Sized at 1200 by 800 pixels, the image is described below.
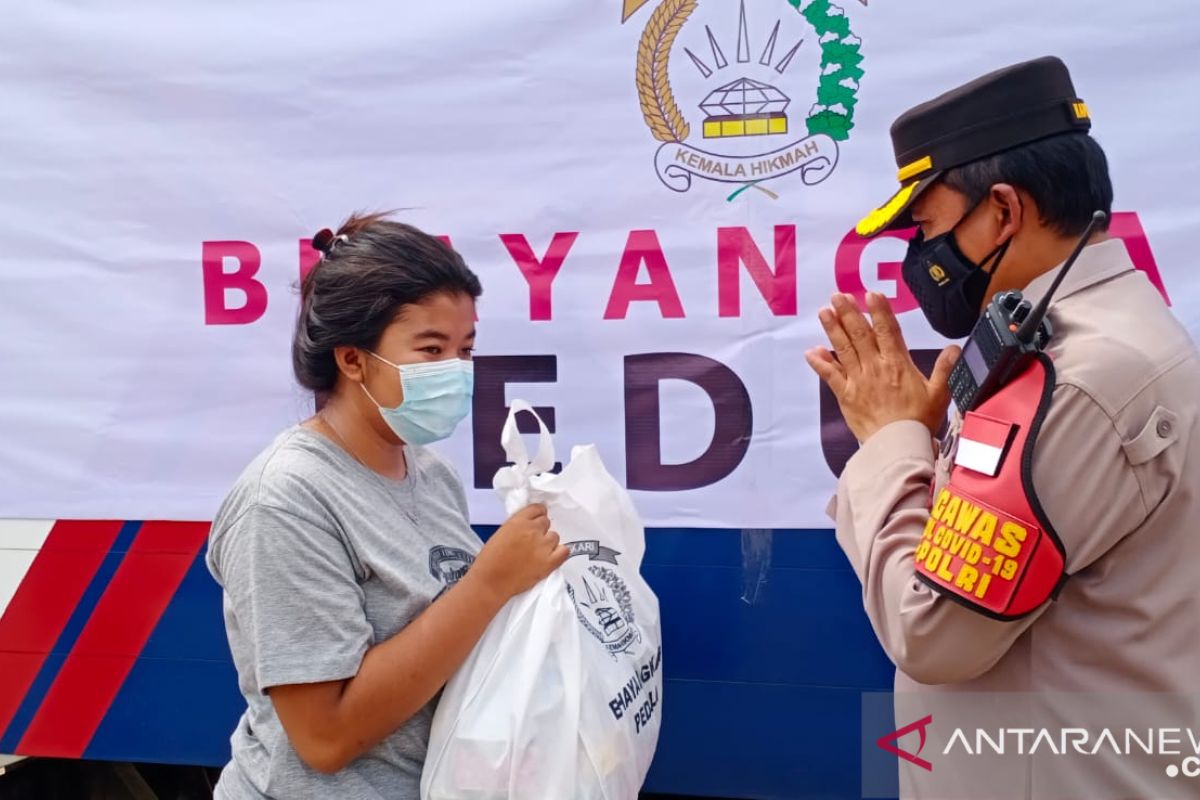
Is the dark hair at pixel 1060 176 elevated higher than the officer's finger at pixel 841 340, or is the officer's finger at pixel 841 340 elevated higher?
the dark hair at pixel 1060 176

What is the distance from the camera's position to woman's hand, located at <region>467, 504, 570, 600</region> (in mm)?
1285

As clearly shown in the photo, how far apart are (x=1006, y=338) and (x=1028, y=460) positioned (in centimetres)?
13

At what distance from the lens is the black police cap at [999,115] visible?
113cm

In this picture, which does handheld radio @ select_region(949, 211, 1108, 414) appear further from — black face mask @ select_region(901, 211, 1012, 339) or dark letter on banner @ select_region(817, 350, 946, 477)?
dark letter on banner @ select_region(817, 350, 946, 477)

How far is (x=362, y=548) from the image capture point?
1.24m

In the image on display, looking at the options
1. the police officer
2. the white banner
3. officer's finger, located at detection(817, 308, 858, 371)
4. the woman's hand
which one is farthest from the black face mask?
the white banner

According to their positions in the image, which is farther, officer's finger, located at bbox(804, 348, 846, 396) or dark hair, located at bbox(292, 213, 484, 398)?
dark hair, located at bbox(292, 213, 484, 398)

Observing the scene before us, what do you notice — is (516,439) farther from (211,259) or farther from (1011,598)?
(211,259)

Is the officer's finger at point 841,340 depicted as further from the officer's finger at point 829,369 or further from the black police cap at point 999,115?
the black police cap at point 999,115

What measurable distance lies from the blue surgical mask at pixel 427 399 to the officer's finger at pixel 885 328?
0.56 m

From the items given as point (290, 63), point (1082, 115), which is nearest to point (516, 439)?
point (1082, 115)

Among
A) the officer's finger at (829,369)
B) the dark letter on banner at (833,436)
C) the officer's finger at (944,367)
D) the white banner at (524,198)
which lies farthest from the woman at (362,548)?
the dark letter on banner at (833,436)

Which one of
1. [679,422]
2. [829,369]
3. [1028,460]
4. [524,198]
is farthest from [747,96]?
[1028,460]

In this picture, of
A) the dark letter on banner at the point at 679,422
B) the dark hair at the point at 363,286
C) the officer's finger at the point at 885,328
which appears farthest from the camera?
the dark letter on banner at the point at 679,422
